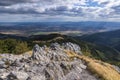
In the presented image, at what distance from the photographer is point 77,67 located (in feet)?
237

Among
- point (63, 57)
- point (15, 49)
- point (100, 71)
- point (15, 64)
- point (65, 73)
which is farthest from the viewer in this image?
point (15, 49)

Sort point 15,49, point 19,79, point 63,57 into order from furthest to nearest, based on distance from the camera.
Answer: point 15,49 → point 63,57 → point 19,79

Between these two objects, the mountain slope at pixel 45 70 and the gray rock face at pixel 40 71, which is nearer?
the gray rock face at pixel 40 71

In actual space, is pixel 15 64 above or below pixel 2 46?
above

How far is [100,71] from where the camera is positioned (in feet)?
229

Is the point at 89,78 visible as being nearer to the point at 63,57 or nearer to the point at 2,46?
the point at 63,57

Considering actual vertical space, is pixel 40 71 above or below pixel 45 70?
below

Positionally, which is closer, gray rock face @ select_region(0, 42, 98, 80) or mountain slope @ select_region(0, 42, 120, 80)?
gray rock face @ select_region(0, 42, 98, 80)

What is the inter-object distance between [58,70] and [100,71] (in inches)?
606

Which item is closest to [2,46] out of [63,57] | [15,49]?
[15,49]

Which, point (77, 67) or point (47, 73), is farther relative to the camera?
A: point (77, 67)

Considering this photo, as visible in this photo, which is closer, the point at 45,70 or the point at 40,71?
the point at 40,71

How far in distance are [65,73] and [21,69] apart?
14933 millimetres

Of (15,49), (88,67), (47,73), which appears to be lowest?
(15,49)
